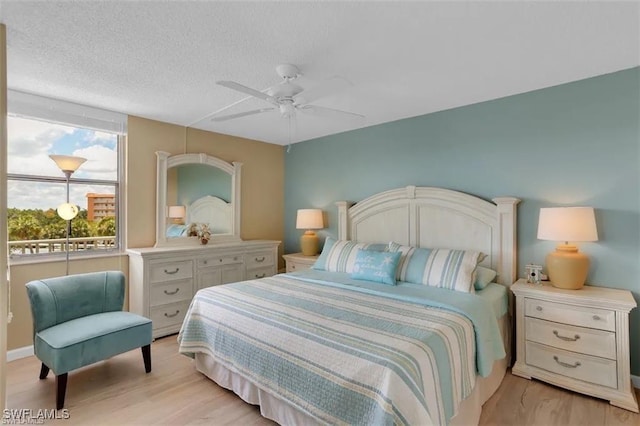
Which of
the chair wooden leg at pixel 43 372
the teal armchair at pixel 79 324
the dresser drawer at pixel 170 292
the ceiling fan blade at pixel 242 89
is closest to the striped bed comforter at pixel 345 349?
the teal armchair at pixel 79 324

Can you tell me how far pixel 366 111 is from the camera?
3.51 metres

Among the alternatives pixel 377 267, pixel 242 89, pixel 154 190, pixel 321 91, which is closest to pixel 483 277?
pixel 377 267

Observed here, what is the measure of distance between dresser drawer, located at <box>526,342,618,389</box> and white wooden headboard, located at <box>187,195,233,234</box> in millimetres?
3669

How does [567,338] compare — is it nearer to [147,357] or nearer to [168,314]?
[147,357]

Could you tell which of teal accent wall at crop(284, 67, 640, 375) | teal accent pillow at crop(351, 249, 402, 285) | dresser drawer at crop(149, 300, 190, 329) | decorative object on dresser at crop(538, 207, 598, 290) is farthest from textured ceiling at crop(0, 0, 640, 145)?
dresser drawer at crop(149, 300, 190, 329)

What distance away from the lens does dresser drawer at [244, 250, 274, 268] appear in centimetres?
426

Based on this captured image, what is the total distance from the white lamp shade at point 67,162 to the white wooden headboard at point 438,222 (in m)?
2.91

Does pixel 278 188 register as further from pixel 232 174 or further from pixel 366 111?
pixel 366 111

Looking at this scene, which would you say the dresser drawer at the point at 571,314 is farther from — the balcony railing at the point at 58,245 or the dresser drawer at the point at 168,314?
the balcony railing at the point at 58,245

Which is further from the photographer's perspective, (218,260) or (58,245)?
(218,260)

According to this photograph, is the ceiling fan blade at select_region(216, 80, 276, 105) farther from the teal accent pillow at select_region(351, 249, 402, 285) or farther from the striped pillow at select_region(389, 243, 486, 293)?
the striped pillow at select_region(389, 243, 486, 293)

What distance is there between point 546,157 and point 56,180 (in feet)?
15.4

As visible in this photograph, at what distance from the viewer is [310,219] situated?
4.41 meters

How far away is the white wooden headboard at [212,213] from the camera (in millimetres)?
4156
